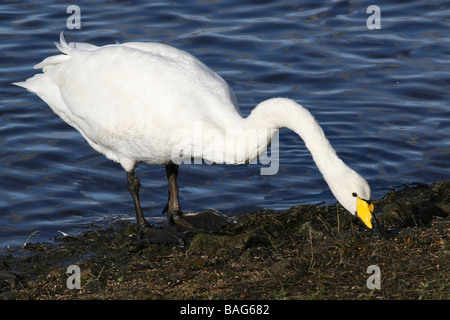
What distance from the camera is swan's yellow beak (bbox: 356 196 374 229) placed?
20.1 ft

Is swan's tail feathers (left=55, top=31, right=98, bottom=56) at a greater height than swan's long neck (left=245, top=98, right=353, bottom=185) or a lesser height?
greater

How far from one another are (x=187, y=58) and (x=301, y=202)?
2175 millimetres

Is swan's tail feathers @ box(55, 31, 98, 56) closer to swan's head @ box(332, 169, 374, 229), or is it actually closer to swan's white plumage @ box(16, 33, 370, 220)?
swan's white plumage @ box(16, 33, 370, 220)

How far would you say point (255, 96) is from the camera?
1088 centimetres

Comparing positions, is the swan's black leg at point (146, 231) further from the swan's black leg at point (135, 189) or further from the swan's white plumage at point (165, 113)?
the swan's white plumage at point (165, 113)

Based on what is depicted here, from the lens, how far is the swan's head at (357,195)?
614 cm

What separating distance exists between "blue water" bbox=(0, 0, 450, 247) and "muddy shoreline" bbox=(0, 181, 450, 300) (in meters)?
1.03

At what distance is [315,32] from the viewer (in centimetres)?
1295

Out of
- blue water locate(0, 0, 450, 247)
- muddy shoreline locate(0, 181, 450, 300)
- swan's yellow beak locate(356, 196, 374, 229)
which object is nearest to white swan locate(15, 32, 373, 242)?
swan's yellow beak locate(356, 196, 374, 229)

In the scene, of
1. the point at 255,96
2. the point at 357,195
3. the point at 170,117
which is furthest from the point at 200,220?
the point at 255,96

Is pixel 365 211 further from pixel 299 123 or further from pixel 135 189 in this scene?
pixel 135 189

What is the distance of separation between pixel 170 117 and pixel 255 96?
439 cm

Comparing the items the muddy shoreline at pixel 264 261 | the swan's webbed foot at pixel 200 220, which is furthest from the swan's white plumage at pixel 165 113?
the swan's webbed foot at pixel 200 220
